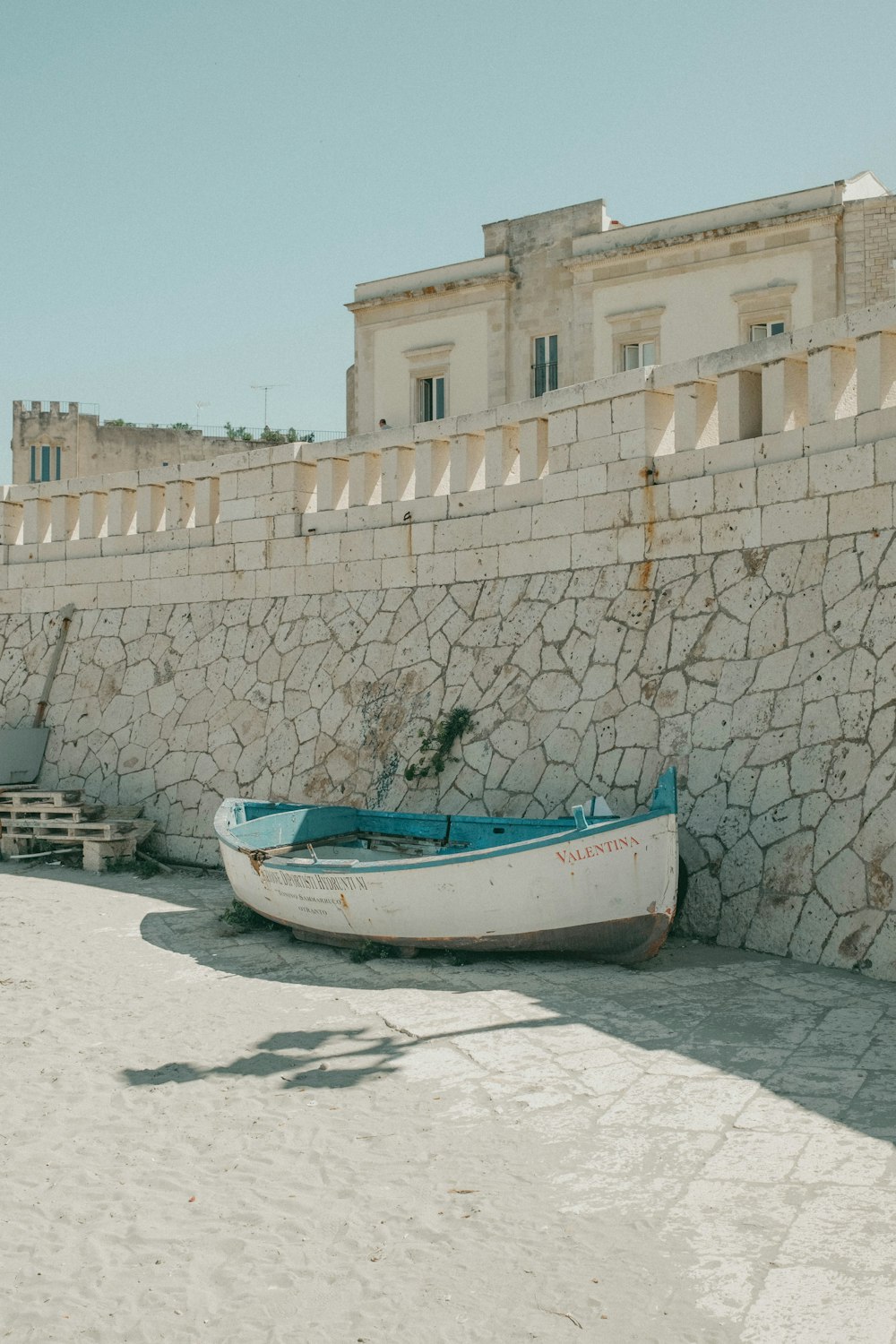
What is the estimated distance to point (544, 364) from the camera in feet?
86.5

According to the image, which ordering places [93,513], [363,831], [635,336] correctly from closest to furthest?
1. [363,831]
2. [93,513]
3. [635,336]

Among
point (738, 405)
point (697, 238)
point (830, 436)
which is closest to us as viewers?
point (830, 436)

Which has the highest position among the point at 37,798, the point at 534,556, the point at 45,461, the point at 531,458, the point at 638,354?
the point at 45,461

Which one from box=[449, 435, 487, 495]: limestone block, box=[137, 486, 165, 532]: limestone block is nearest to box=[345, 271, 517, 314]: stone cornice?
box=[137, 486, 165, 532]: limestone block

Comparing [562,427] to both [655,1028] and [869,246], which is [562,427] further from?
[869,246]

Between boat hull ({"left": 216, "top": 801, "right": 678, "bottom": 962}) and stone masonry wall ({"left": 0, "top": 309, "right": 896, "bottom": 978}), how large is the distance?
102 centimetres

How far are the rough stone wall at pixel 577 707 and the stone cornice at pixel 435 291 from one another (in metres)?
14.3

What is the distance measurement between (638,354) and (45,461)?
20.2m

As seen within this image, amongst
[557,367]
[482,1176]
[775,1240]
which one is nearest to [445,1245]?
[482,1176]

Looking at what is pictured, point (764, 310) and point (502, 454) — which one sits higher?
point (764, 310)

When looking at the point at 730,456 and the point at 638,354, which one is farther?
the point at 638,354

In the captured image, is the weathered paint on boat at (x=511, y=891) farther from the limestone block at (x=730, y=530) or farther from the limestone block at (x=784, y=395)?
the limestone block at (x=784, y=395)

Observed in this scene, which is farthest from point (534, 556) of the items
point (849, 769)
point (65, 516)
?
point (65, 516)

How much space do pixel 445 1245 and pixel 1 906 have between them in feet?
23.8
